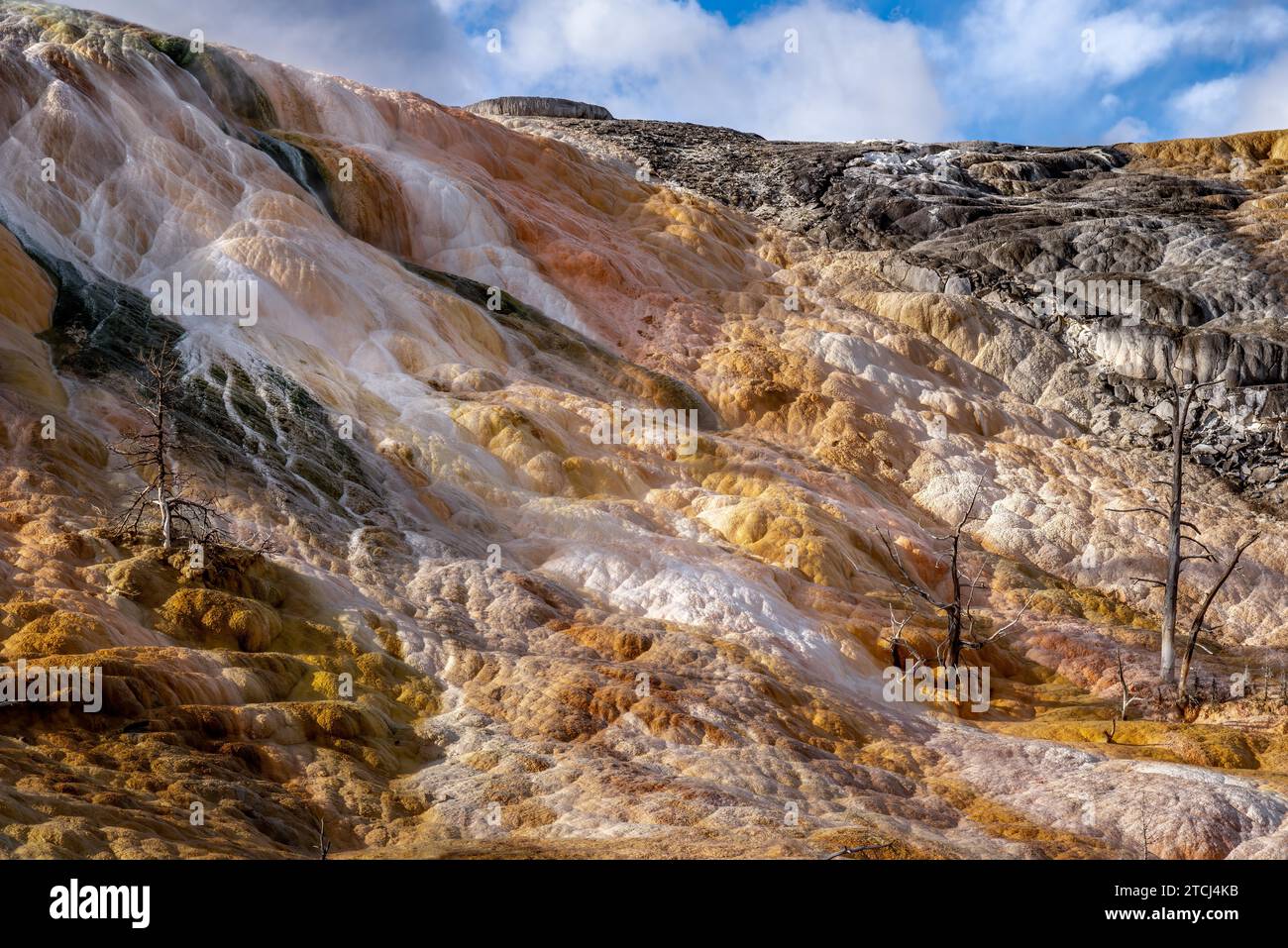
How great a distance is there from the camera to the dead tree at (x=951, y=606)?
23.6m

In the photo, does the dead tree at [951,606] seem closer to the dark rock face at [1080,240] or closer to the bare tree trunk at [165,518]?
the dark rock face at [1080,240]

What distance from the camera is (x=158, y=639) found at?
56.7 ft

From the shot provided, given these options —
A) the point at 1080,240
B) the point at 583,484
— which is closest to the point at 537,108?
the point at 1080,240

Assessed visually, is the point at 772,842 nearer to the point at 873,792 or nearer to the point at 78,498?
the point at 873,792

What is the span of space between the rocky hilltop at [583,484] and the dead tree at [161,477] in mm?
228

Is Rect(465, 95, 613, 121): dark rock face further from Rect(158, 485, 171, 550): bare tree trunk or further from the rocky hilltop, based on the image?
Rect(158, 485, 171, 550): bare tree trunk

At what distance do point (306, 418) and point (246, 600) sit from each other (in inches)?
284

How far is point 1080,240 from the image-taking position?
45281mm

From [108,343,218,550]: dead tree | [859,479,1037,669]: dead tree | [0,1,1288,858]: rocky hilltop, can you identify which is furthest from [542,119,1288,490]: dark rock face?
[108,343,218,550]: dead tree

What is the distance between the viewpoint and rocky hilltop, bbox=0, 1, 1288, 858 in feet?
52.4

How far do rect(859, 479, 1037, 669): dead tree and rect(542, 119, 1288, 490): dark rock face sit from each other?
12014 mm

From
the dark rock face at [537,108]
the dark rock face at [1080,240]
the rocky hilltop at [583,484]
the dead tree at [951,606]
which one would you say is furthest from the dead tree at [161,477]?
the dark rock face at [537,108]

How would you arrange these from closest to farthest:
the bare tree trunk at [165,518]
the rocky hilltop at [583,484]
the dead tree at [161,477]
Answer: the rocky hilltop at [583,484] < the bare tree trunk at [165,518] < the dead tree at [161,477]
